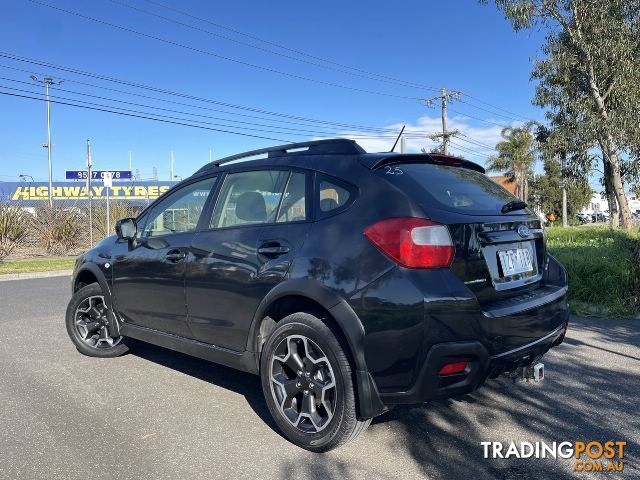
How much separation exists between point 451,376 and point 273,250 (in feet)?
4.35

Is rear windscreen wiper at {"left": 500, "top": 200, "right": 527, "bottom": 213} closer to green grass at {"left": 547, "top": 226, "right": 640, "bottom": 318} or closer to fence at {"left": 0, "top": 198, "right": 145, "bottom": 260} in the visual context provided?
green grass at {"left": 547, "top": 226, "right": 640, "bottom": 318}

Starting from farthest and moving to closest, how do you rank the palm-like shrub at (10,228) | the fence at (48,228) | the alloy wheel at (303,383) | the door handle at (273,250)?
the fence at (48,228), the palm-like shrub at (10,228), the door handle at (273,250), the alloy wheel at (303,383)

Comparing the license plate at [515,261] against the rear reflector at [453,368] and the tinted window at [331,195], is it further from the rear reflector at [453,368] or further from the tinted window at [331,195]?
the tinted window at [331,195]

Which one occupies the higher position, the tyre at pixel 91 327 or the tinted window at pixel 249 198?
the tinted window at pixel 249 198

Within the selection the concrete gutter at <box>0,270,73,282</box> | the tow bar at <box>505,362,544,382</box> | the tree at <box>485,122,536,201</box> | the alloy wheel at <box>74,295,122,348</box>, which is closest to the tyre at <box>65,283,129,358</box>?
the alloy wheel at <box>74,295,122,348</box>

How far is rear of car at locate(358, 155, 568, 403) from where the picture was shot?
8.73 ft

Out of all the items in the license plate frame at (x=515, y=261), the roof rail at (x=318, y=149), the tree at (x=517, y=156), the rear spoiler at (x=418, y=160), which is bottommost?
the license plate frame at (x=515, y=261)

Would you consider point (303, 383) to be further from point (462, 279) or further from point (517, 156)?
point (517, 156)

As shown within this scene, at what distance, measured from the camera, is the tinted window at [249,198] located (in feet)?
11.8

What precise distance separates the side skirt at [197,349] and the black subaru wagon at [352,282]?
0.01 metres

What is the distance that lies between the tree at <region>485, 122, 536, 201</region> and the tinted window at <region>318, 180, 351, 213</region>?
149 ft

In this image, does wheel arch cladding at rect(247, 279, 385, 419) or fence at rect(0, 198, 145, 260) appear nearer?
wheel arch cladding at rect(247, 279, 385, 419)

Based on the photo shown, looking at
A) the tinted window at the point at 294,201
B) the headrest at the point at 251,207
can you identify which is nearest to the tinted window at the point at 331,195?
the tinted window at the point at 294,201

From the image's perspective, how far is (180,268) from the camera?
393cm
